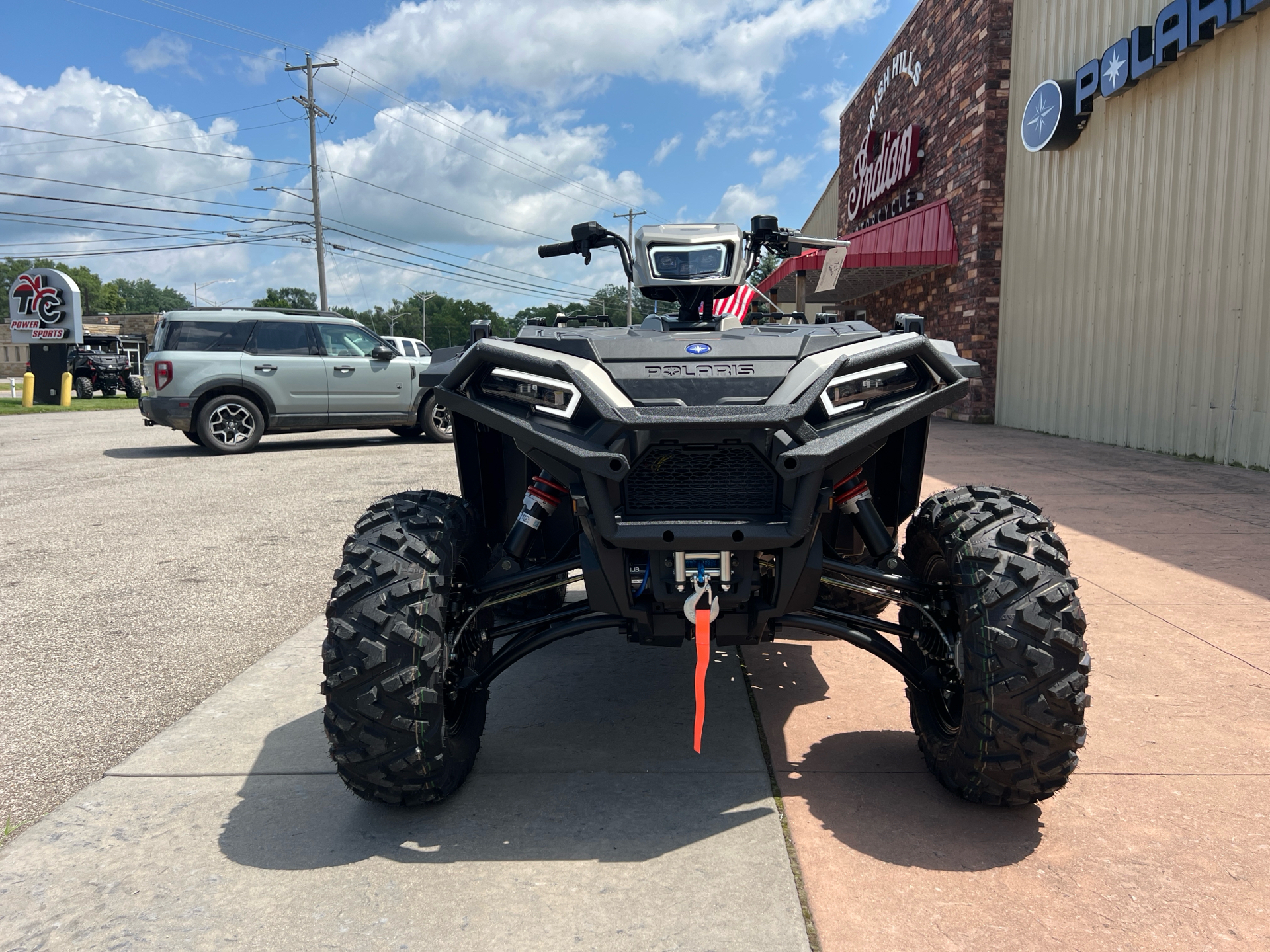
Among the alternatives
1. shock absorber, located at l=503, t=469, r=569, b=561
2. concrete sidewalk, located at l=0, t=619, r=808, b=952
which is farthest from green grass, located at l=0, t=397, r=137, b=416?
shock absorber, located at l=503, t=469, r=569, b=561

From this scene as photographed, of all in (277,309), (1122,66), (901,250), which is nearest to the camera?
(1122,66)

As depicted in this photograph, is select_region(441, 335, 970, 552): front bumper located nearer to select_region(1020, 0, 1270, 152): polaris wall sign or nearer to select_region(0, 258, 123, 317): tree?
select_region(1020, 0, 1270, 152): polaris wall sign

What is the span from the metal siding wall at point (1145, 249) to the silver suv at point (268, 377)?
28.8 feet

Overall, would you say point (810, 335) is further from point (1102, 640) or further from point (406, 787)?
point (1102, 640)

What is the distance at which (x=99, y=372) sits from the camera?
2986 centimetres

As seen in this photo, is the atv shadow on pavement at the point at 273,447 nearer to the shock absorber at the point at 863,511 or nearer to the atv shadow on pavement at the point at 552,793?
the atv shadow on pavement at the point at 552,793

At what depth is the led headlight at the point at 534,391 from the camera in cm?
236

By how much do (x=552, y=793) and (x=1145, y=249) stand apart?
422 inches

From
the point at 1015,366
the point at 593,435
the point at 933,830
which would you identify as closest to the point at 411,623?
the point at 593,435

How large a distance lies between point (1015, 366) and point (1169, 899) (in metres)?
13.5

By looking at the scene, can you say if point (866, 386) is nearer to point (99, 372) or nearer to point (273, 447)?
point (273, 447)

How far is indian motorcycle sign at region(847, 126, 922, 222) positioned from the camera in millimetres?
18109

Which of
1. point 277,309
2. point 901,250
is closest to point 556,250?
point 277,309

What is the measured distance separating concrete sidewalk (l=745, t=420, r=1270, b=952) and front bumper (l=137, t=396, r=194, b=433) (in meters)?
10.2
